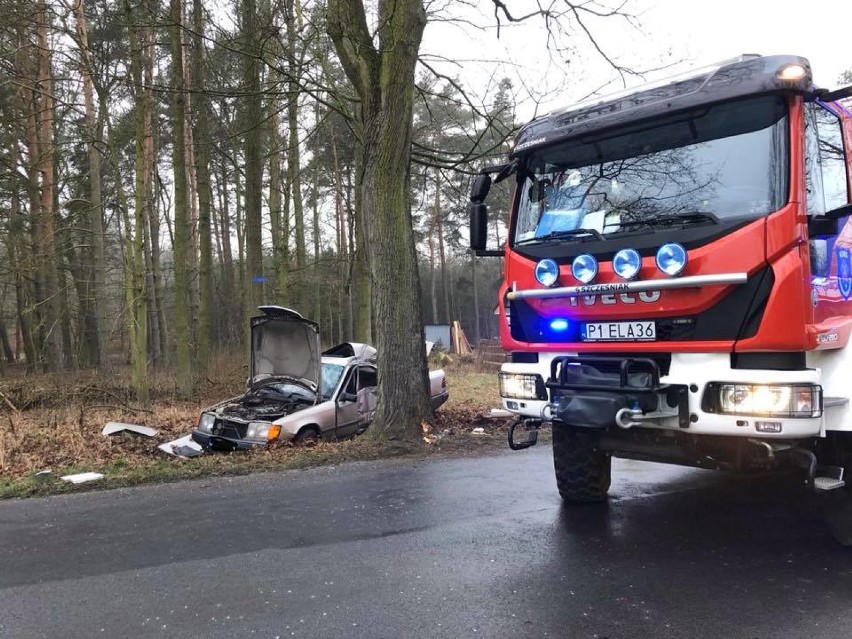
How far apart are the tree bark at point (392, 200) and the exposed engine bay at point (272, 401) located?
5.10ft

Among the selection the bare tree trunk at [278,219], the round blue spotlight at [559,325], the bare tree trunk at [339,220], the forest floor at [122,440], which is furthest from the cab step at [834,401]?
the bare tree trunk at [339,220]

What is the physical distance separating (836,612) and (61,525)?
5.61 metres

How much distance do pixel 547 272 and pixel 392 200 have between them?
4336 millimetres

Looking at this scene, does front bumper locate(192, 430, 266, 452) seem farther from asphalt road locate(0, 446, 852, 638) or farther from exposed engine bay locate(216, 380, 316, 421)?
asphalt road locate(0, 446, 852, 638)

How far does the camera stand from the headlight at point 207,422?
29.3ft

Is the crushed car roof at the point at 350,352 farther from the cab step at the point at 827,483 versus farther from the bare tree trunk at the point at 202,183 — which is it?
the cab step at the point at 827,483

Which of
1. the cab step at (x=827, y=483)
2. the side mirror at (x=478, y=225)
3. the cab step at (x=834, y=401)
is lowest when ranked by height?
the cab step at (x=827, y=483)

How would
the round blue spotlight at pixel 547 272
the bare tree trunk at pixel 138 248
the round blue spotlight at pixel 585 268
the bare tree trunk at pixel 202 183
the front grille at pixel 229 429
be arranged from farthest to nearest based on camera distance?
the bare tree trunk at pixel 202 183, the bare tree trunk at pixel 138 248, the front grille at pixel 229 429, the round blue spotlight at pixel 547 272, the round blue spotlight at pixel 585 268

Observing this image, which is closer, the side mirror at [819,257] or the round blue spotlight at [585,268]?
the side mirror at [819,257]

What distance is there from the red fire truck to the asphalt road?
728 mm

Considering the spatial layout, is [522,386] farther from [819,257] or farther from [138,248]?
[138,248]

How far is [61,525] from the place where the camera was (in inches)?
204

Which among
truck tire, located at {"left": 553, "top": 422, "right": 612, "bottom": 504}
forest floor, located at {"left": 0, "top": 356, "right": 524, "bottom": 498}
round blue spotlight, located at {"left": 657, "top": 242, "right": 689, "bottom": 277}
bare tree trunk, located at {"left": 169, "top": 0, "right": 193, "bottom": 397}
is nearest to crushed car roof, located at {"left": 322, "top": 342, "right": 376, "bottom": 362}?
forest floor, located at {"left": 0, "top": 356, "right": 524, "bottom": 498}

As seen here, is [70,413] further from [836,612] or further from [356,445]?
[836,612]
